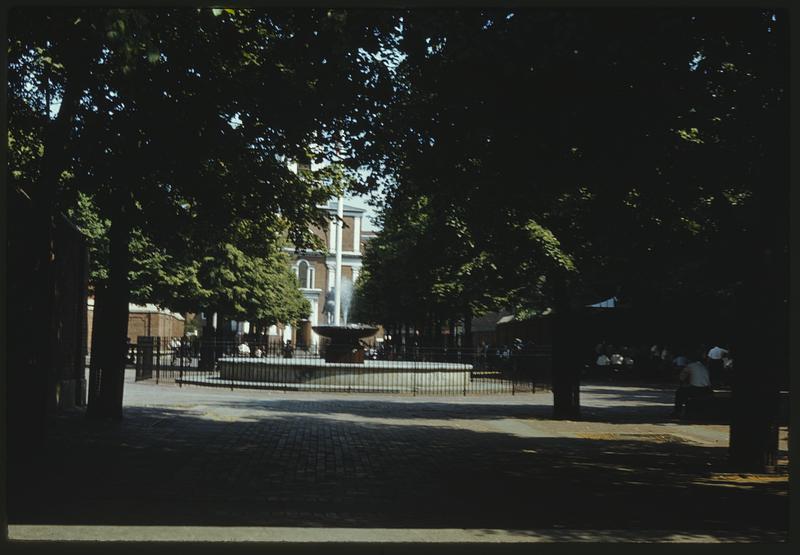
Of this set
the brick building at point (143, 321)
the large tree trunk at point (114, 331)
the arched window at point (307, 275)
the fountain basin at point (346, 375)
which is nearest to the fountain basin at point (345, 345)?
the fountain basin at point (346, 375)

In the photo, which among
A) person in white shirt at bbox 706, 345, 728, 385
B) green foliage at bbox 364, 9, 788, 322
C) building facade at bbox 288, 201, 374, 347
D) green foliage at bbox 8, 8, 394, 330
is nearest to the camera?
green foliage at bbox 364, 9, 788, 322

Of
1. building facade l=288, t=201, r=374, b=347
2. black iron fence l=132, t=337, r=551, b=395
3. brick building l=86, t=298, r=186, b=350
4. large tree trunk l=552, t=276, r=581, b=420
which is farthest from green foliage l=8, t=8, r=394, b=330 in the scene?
building facade l=288, t=201, r=374, b=347

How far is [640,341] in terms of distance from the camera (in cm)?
4009

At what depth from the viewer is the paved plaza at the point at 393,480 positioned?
25.1ft

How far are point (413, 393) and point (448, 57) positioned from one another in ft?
57.2

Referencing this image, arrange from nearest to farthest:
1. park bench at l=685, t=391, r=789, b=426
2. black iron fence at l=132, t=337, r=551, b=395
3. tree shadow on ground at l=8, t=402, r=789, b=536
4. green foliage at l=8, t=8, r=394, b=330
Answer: tree shadow on ground at l=8, t=402, r=789, b=536
green foliage at l=8, t=8, r=394, b=330
park bench at l=685, t=391, r=789, b=426
black iron fence at l=132, t=337, r=551, b=395

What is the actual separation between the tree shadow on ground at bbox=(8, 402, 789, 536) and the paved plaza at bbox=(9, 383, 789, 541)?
0.03m

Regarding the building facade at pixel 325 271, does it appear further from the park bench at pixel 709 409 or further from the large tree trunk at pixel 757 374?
the large tree trunk at pixel 757 374

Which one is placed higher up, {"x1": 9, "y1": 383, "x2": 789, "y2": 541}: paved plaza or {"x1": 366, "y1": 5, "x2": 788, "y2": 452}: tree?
{"x1": 366, "y1": 5, "x2": 788, "y2": 452}: tree

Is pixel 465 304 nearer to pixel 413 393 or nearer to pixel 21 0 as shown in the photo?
pixel 413 393

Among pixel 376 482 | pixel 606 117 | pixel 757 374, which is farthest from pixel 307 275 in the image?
pixel 376 482

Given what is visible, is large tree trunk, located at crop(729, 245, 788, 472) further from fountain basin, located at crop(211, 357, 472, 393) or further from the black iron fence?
fountain basin, located at crop(211, 357, 472, 393)

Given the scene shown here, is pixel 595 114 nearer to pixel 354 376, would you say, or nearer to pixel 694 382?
pixel 694 382

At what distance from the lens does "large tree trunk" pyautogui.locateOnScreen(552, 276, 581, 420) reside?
61.2ft
